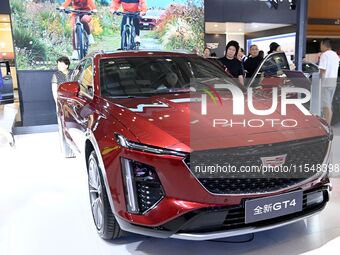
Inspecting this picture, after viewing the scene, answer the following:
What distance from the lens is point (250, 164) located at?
1.83 metres

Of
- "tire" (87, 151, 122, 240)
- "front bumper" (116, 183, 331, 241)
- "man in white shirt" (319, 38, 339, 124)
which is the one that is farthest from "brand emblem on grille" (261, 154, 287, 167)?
"man in white shirt" (319, 38, 339, 124)

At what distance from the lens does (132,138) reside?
1.82 meters

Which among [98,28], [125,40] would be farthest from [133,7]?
[98,28]

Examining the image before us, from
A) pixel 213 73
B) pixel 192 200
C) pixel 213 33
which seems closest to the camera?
pixel 192 200

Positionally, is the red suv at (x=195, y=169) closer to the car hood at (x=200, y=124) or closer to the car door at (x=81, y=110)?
the car hood at (x=200, y=124)

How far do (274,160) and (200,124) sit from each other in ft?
1.44

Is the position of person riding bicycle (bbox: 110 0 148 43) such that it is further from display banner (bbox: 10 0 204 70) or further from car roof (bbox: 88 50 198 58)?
car roof (bbox: 88 50 198 58)

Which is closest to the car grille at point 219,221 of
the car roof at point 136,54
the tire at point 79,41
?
the car roof at point 136,54

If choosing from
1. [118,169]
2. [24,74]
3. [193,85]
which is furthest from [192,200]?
[24,74]

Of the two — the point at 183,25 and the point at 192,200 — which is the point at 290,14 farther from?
the point at 192,200

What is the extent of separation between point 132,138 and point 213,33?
11636 mm

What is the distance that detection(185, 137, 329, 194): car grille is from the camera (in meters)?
1.77

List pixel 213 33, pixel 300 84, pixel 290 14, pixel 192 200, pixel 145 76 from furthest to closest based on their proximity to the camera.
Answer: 1. pixel 213 33
2. pixel 290 14
3. pixel 300 84
4. pixel 145 76
5. pixel 192 200

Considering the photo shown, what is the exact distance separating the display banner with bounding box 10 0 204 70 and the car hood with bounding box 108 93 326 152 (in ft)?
13.5
